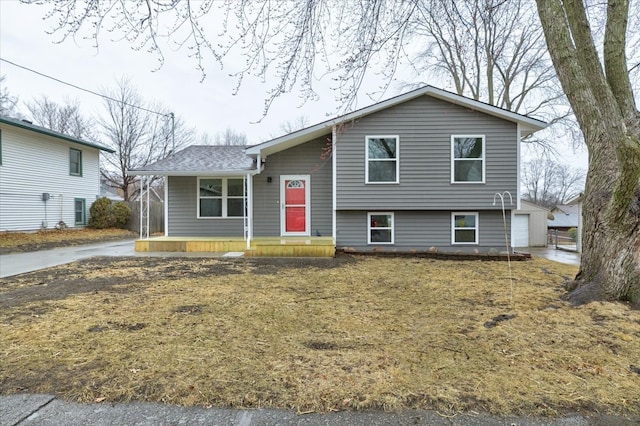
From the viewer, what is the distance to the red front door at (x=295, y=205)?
10789 millimetres

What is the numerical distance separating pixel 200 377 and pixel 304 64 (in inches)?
190

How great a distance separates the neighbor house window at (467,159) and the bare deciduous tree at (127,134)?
64.7 ft

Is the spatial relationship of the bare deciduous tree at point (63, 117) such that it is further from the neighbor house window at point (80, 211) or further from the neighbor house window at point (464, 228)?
the neighbor house window at point (464, 228)

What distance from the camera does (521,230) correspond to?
1527 cm

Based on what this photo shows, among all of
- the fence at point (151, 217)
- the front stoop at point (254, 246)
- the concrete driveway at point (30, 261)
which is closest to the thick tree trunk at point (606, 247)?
the front stoop at point (254, 246)

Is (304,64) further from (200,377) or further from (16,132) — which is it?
(16,132)

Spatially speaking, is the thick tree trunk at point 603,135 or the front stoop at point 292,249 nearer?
the thick tree trunk at point 603,135

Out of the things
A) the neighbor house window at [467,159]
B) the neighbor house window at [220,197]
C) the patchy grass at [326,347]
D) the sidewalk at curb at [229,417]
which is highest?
the neighbor house window at [467,159]

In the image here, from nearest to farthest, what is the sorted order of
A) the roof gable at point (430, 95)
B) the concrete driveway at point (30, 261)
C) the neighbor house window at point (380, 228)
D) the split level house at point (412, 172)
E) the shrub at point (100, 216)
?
the concrete driveway at point (30, 261) → the roof gable at point (430, 95) → the split level house at point (412, 172) → the neighbor house window at point (380, 228) → the shrub at point (100, 216)

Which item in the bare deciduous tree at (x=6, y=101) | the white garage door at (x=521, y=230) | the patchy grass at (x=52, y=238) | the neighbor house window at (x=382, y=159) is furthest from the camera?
the bare deciduous tree at (x=6, y=101)

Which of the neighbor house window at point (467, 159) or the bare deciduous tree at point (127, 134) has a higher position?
the bare deciduous tree at point (127, 134)

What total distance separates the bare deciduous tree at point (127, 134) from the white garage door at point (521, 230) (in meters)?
21.0

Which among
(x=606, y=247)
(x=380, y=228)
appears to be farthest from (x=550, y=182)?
(x=606, y=247)

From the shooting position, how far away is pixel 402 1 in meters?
5.84
